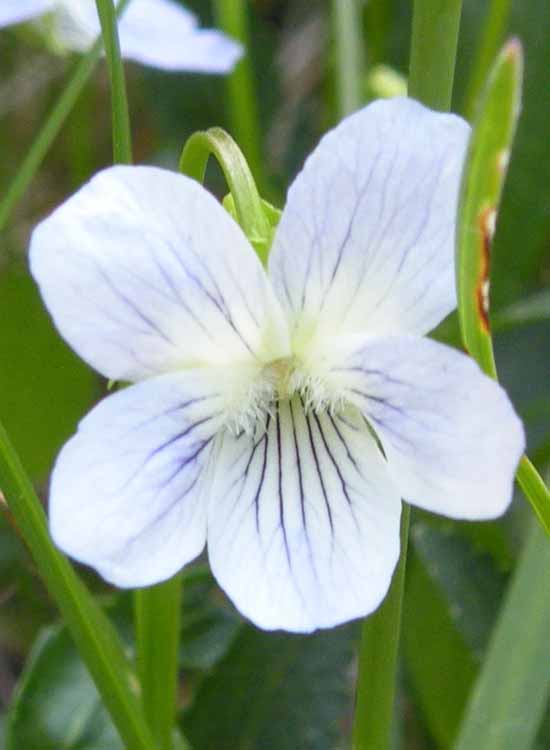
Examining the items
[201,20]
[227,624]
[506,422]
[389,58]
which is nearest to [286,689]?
[227,624]

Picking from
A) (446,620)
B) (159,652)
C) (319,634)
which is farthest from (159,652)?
(446,620)

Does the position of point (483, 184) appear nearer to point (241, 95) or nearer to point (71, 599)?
point (71, 599)

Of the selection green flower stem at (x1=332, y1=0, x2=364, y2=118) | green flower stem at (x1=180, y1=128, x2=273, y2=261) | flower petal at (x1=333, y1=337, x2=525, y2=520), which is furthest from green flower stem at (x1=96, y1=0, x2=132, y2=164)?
green flower stem at (x1=332, y1=0, x2=364, y2=118)

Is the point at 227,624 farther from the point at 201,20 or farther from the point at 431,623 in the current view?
the point at 201,20

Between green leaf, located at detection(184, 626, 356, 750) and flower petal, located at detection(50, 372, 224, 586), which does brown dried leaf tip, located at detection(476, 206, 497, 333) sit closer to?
flower petal, located at detection(50, 372, 224, 586)

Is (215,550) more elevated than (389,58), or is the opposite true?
(215,550)

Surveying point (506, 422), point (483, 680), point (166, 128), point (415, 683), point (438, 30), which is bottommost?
point (415, 683)
